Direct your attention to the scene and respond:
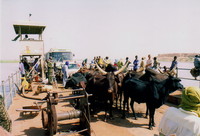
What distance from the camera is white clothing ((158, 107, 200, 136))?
7.49 feet

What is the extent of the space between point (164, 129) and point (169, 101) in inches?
273

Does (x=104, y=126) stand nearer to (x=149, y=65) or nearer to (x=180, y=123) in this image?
(x=180, y=123)

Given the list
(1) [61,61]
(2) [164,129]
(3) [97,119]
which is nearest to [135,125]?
(3) [97,119]

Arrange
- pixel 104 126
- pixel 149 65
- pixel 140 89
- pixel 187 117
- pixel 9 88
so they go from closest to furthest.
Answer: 1. pixel 187 117
2. pixel 104 126
3. pixel 140 89
4. pixel 9 88
5. pixel 149 65

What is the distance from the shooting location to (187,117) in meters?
2.37

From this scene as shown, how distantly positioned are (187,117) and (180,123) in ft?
0.49

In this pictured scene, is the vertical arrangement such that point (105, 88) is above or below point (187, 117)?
below

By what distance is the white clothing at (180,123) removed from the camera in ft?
7.49

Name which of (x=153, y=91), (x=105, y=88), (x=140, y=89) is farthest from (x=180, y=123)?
(x=105, y=88)

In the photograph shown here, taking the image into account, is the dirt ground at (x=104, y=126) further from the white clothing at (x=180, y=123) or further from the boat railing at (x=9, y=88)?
the white clothing at (x=180, y=123)

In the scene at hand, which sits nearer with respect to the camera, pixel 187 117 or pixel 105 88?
pixel 187 117

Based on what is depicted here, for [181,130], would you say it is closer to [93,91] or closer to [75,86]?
[93,91]

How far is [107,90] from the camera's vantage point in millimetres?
6531

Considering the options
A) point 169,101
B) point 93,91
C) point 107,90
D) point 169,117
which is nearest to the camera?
point 169,117
